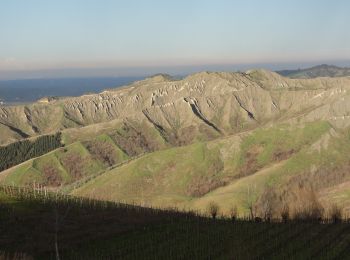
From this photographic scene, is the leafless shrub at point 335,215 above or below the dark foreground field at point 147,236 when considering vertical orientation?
below

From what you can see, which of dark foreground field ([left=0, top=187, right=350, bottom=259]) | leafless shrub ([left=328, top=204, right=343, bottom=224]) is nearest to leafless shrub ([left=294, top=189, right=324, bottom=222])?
leafless shrub ([left=328, top=204, right=343, bottom=224])

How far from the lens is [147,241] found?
2317 inches

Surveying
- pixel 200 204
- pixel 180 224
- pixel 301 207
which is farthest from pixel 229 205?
pixel 180 224

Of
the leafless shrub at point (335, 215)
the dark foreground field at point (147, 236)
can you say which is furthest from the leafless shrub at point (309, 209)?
the dark foreground field at point (147, 236)

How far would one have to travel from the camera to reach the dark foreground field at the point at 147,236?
51.9 m

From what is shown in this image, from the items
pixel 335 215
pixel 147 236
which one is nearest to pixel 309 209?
pixel 335 215

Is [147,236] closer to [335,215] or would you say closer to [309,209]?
[335,215]

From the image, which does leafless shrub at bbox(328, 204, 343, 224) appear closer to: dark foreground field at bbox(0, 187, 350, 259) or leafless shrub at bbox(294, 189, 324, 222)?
leafless shrub at bbox(294, 189, 324, 222)

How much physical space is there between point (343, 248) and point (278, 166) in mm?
143606

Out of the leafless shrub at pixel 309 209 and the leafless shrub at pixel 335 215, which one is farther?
the leafless shrub at pixel 309 209

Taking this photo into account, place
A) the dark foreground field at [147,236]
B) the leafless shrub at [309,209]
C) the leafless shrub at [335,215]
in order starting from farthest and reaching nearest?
the leafless shrub at [309,209] → the leafless shrub at [335,215] → the dark foreground field at [147,236]

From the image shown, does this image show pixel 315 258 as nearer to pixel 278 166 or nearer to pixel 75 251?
pixel 75 251

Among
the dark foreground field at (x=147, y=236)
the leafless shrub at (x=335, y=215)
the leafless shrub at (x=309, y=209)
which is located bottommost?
the leafless shrub at (x=309, y=209)

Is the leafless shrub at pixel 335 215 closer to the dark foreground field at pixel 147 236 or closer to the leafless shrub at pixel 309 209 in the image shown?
the leafless shrub at pixel 309 209
